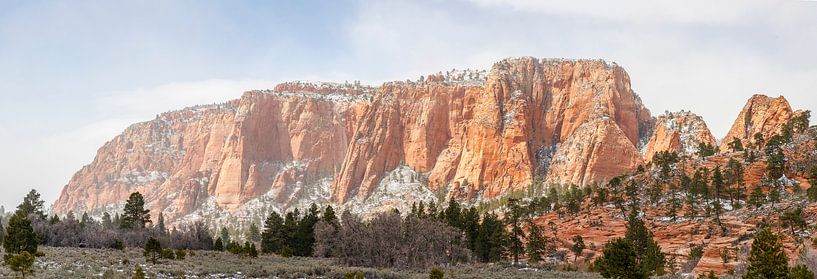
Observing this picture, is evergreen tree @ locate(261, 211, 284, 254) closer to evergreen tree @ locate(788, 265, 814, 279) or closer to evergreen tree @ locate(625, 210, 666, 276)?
evergreen tree @ locate(625, 210, 666, 276)

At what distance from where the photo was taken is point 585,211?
12100cm

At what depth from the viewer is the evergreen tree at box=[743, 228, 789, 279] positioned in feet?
117

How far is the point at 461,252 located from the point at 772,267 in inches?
1721

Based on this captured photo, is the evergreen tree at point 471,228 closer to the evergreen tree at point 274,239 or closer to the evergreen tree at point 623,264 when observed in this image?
the evergreen tree at point 274,239

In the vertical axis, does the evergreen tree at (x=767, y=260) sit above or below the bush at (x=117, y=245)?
below

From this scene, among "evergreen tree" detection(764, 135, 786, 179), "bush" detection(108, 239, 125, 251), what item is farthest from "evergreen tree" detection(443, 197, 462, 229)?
"evergreen tree" detection(764, 135, 786, 179)

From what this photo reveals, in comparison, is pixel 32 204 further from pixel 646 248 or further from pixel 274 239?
pixel 646 248

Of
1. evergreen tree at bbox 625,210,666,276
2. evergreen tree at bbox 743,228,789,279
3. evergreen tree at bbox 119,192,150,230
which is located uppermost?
evergreen tree at bbox 119,192,150,230

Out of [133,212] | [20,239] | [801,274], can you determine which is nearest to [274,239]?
[133,212]

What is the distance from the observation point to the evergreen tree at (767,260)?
3562 centimetres

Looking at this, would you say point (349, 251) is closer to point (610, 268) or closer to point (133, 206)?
point (610, 268)

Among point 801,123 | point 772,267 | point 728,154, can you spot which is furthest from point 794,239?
point 801,123

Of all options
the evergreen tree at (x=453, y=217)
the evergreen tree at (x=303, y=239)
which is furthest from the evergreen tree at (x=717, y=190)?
A: the evergreen tree at (x=303, y=239)

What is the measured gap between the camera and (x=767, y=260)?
117 ft
